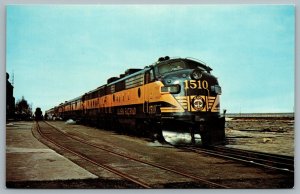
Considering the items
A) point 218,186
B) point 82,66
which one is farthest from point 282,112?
point 82,66

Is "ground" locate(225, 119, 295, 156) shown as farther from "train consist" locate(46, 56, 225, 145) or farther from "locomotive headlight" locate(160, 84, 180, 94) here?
"locomotive headlight" locate(160, 84, 180, 94)

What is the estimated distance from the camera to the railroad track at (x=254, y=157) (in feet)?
18.3

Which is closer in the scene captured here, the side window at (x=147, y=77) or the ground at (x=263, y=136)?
the ground at (x=263, y=136)

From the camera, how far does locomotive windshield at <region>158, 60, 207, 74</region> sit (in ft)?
20.0

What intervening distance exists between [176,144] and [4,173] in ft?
9.58

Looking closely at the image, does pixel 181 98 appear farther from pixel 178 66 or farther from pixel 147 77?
pixel 147 77

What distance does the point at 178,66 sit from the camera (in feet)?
20.8

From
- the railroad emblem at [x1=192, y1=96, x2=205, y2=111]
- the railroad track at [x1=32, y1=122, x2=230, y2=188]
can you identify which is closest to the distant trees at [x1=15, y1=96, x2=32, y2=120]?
the railroad track at [x1=32, y1=122, x2=230, y2=188]

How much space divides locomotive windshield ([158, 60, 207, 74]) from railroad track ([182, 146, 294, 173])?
144 centimetres

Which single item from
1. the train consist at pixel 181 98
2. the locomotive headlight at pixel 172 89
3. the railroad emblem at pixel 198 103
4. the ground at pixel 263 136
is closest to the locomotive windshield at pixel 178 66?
the train consist at pixel 181 98

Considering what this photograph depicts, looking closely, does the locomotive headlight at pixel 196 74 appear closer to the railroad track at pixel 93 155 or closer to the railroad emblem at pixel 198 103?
the railroad emblem at pixel 198 103

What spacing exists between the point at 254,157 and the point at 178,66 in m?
1.98

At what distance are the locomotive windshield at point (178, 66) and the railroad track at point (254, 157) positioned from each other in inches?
56.8

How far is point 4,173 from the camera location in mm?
5613
